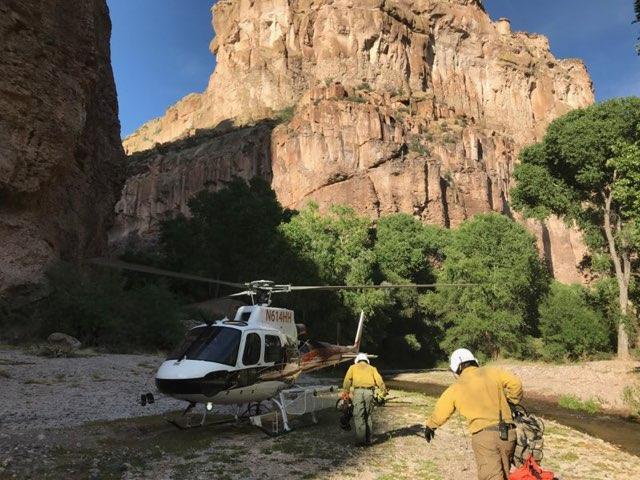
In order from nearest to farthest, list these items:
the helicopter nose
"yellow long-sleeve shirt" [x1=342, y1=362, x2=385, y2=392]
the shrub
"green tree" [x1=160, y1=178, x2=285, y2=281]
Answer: the helicopter nose
"yellow long-sleeve shirt" [x1=342, y1=362, x2=385, y2=392]
the shrub
"green tree" [x1=160, y1=178, x2=285, y2=281]

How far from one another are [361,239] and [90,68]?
19.6 metres

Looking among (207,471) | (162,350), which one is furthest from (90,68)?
(207,471)

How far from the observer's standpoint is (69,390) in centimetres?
1178

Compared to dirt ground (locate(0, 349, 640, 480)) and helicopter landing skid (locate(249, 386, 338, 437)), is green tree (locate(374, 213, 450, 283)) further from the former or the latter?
dirt ground (locate(0, 349, 640, 480))

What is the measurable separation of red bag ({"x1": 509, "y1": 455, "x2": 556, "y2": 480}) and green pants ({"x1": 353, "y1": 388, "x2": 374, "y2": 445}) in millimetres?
3928

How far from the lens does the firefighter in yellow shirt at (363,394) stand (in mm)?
8422

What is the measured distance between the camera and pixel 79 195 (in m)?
28.6

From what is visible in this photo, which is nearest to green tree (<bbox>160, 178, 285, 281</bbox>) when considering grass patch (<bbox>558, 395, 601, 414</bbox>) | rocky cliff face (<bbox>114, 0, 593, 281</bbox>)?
grass patch (<bbox>558, 395, 601, 414</bbox>)

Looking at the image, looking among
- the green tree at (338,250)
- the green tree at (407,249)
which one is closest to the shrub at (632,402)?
the green tree at (338,250)

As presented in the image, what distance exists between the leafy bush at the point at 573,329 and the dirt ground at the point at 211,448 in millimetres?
17437

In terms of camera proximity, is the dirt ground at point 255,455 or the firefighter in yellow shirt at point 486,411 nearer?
the firefighter in yellow shirt at point 486,411

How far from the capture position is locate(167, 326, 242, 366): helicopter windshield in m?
8.47

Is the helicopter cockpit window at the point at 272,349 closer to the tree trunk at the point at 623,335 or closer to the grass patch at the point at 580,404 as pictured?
the grass patch at the point at 580,404

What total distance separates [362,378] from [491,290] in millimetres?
23623
